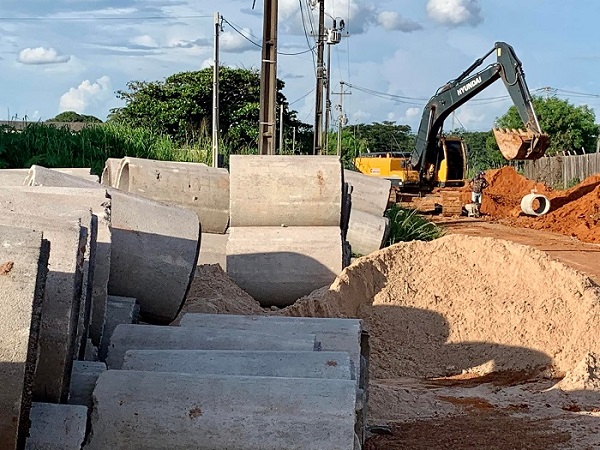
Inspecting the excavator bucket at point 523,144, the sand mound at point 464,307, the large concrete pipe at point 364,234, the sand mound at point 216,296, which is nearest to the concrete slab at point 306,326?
the sand mound at point 216,296

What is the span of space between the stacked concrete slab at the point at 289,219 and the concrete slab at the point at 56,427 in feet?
17.0

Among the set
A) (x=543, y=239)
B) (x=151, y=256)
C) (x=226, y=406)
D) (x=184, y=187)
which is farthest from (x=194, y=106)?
(x=226, y=406)

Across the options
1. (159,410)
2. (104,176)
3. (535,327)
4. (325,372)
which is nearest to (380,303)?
(535,327)

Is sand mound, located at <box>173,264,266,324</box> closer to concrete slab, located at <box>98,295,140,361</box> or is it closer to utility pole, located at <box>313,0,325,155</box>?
concrete slab, located at <box>98,295,140,361</box>

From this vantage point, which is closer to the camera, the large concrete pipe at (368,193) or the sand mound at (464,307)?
the sand mound at (464,307)

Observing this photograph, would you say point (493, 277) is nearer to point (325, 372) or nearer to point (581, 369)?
point (581, 369)

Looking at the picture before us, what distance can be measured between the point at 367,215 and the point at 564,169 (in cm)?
2422

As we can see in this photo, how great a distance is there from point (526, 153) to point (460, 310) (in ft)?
37.5

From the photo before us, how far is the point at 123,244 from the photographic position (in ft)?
18.3

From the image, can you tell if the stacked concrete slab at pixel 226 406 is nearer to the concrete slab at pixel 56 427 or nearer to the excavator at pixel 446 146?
the concrete slab at pixel 56 427

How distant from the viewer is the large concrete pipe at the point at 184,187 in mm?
8984

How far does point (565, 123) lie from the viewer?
46.0 meters

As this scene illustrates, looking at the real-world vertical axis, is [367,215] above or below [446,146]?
below

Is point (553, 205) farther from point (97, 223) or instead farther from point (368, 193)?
point (97, 223)
